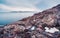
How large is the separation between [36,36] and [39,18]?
344mm

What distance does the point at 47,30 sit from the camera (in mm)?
2566

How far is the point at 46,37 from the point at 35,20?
383mm

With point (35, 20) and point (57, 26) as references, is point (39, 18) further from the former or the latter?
point (57, 26)

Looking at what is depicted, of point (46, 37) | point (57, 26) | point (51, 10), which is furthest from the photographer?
point (51, 10)

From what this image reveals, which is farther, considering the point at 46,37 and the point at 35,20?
the point at 35,20

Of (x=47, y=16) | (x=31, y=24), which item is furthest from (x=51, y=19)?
(x=31, y=24)

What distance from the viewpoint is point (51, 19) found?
2.66 metres

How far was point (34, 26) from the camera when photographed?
2.66 meters

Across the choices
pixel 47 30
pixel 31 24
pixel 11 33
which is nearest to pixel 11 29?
pixel 11 33

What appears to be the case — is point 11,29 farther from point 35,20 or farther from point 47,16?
point 47,16

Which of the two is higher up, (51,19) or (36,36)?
(51,19)

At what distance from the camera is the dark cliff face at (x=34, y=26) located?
2.55 meters

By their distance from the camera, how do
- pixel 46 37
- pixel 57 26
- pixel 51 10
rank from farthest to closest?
pixel 51 10, pixel 57 26, pixel 46 37

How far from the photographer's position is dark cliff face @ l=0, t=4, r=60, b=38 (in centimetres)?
255
